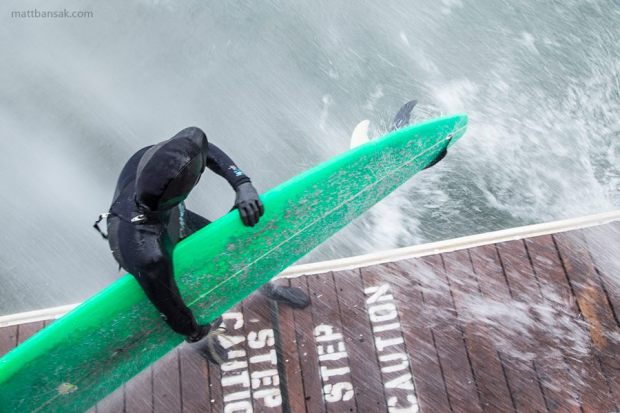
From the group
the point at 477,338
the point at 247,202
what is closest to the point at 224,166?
the point at 247,202

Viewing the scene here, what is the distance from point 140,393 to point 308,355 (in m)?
0.96

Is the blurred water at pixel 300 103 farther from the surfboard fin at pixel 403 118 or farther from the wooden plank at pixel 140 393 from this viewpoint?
the wooden plank at pixel 140 393

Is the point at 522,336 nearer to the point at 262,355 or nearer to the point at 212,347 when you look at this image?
the point at 262,355

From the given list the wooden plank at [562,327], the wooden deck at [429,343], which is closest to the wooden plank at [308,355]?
the wooden deck at [429,343]

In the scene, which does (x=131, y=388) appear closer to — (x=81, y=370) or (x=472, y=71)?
(x=81, y=370)

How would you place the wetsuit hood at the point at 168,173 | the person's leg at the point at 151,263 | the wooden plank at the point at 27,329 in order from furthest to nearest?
the wooden plank at the point at 27,329
the person's leg at the point at 151,263
the wetsuit hood at the point at 168,173

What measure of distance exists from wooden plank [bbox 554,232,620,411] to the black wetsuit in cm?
208

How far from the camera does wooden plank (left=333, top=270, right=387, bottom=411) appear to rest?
→ 3.30 m

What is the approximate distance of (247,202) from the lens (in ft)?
9.79

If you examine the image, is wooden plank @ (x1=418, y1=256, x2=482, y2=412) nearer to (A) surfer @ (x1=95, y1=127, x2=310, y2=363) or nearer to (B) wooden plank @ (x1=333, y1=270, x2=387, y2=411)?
(B) wooden plank @ (x1=333, y1=270, x2=387, y2=411)

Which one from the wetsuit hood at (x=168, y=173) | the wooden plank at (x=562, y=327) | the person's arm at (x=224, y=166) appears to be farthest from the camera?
the wooden plank at (x=562, y=327)

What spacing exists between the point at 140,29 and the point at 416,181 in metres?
3.10

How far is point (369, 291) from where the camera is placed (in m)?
3.61

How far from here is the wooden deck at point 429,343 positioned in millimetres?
3283
